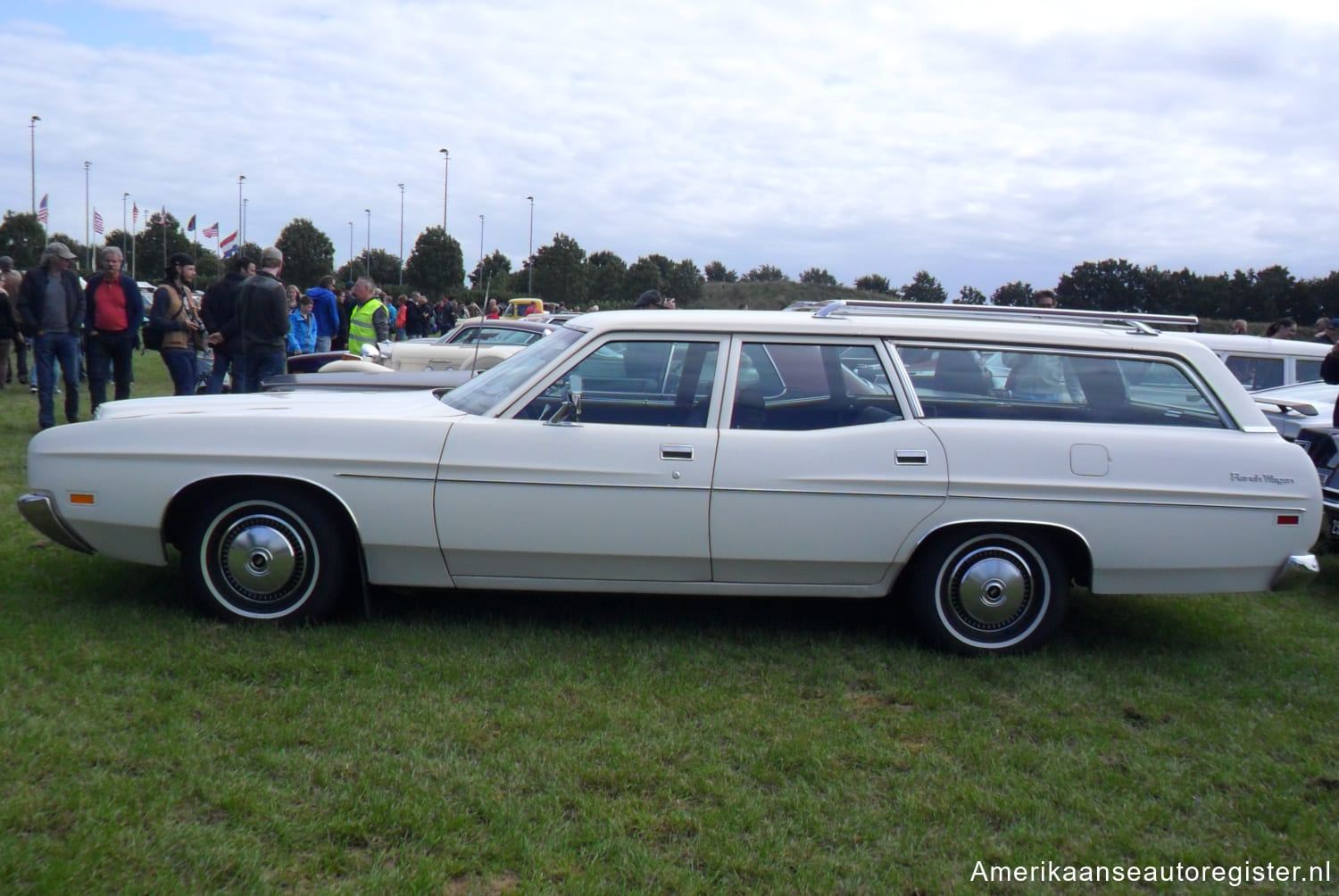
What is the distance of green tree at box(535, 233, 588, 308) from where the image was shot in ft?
168

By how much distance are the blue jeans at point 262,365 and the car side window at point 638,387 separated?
5.28 meters

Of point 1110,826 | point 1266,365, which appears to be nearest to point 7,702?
point 1110,826

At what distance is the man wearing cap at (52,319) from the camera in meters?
9.55

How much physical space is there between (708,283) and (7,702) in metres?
47.1

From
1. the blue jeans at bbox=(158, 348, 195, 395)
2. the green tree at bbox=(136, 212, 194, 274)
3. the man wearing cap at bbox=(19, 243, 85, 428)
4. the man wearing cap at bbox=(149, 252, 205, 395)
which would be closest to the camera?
the man wearing cap at bbox=(19, 243, 85, 428)

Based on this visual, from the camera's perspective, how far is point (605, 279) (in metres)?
56.8

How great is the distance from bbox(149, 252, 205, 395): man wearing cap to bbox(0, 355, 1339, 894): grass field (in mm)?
4774

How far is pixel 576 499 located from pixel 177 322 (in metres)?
6.54

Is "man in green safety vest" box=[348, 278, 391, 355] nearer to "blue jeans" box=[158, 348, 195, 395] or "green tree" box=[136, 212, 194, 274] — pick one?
"blue jeans" box=[158, 348, 195, 395]

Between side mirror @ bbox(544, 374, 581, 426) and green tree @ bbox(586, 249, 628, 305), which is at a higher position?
green tree @ bbox(586, 249, 628, 305)

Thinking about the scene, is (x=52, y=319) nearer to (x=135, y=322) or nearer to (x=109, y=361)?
(x=109, y=361)

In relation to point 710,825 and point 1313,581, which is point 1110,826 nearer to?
point 710,825

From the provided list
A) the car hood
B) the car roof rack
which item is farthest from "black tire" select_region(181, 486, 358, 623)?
the car roof rack

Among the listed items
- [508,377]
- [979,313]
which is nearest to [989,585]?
[979,313]
